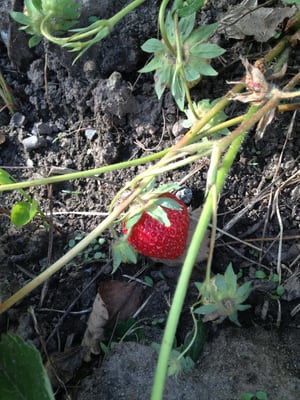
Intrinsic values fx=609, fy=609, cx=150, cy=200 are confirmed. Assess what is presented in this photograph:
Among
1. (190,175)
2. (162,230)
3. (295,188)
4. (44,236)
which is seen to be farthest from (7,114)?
(295,188)

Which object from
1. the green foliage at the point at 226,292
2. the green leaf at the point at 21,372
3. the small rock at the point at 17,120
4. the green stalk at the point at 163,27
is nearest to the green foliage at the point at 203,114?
the green stalk at the point at 163,27

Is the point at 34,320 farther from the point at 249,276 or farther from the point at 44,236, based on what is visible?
the point at 249,276

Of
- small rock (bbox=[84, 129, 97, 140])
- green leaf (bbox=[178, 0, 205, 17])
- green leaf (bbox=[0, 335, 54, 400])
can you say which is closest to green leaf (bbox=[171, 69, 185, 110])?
green leaf (bbox=[178, 0, 205, 17])

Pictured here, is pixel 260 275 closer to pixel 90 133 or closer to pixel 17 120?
pixel 90 133

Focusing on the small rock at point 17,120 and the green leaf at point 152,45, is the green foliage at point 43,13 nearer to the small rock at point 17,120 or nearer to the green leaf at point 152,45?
the green leaf at point 152,45

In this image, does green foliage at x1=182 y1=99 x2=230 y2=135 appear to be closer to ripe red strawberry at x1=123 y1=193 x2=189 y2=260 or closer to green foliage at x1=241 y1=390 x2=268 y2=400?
ripe red strawberry at x1=123 y1=193 x2=189 y2=260
